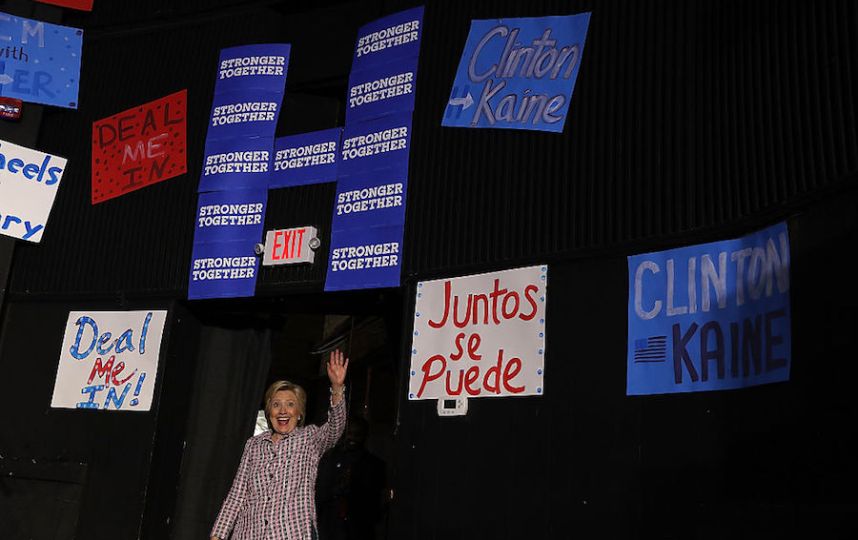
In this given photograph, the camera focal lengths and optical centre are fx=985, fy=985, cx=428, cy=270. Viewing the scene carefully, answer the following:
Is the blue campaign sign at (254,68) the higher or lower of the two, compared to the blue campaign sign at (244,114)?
higher

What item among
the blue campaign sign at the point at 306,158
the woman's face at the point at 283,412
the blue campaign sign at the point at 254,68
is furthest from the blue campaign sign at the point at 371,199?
the woman's face at the point at 283,412

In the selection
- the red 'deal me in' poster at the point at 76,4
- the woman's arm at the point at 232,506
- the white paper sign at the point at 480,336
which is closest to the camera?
the woman's arm at the point at 232,506

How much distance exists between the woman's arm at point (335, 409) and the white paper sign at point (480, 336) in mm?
910

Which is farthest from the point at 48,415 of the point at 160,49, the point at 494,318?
the point at 494,318

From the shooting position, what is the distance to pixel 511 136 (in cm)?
696

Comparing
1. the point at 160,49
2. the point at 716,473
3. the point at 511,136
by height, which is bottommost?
the point at 716,473

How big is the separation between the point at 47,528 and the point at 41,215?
287 centimetres

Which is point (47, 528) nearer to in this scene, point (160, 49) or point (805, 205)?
point (160, 49)

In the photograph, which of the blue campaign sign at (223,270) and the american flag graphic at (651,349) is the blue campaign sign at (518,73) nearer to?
the american flag graphic at (651,349)

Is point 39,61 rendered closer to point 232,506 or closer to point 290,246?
point 290,246

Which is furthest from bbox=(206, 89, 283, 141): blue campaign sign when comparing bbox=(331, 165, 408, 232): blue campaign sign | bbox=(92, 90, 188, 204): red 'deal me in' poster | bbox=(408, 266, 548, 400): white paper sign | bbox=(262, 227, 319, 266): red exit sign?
bbox=(408, 266, 548, 400): white paper sign

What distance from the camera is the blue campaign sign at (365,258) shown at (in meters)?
7.34

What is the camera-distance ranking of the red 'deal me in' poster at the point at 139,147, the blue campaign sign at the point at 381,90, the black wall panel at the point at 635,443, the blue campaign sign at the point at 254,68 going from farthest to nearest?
the red 'deal me in' poster at the point at 139,147 → the blue campaign sign at the point at 254,68 → the blue campaign sign at the point at 381,90 → the black wall panel at the point at 635,443

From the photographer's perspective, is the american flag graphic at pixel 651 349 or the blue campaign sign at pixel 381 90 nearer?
the american flag graphic at pixel 651 349
